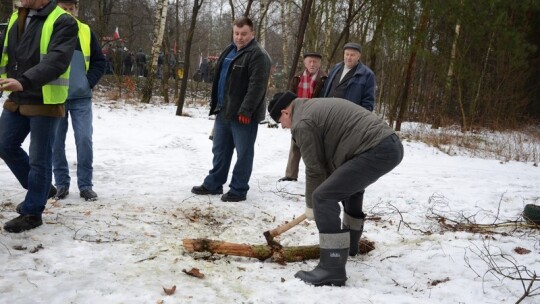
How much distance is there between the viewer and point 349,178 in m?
2.95

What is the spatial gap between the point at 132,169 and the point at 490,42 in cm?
1545

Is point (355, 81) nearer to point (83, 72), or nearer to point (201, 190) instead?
point (201, 190)

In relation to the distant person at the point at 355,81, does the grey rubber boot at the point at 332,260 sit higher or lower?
lower

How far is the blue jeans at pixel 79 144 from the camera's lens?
4.42m

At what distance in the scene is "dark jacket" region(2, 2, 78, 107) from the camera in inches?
127

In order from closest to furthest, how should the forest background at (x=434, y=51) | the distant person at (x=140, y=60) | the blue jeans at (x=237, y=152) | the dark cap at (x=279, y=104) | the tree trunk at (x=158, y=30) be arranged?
the dark cap at (x=279, y=104) → the blue jeans at (x=237, y=152) → the forest background at (x=434, y=51) → the tree trunk at (x=158, y=30) → the distant person at (x=140, y=60)

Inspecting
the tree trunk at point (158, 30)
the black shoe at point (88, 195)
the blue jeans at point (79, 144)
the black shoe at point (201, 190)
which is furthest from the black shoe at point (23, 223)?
the tree trunk at point (158, 30)

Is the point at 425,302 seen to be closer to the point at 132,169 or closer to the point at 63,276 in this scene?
the point at 63,276

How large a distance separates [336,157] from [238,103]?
2014mm

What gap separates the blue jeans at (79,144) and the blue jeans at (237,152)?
1370 mm

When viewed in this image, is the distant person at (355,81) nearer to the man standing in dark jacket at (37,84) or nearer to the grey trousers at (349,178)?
the grey trousers at (349,178)

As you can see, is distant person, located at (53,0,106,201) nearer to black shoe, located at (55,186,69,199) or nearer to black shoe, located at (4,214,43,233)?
black shoe, located at (55,186,69,199)

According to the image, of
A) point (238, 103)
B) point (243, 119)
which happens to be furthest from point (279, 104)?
point (238, 103)

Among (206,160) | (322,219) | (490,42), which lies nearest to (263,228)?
(322,219)
